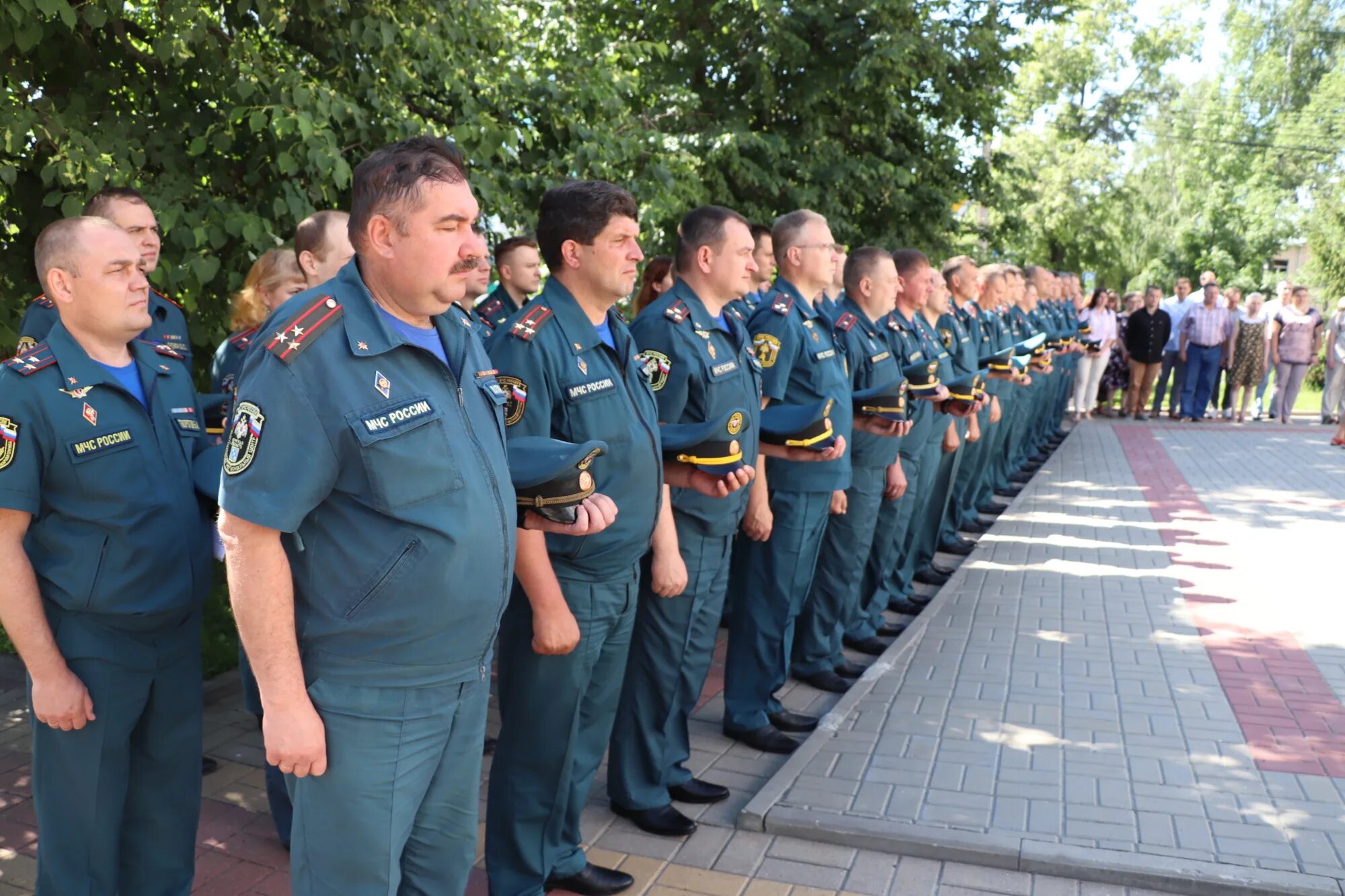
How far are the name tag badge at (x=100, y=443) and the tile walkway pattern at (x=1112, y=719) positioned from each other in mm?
2435

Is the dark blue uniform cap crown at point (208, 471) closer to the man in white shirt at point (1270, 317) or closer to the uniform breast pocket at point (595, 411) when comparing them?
the uniform breast pocket at point (595, 411)

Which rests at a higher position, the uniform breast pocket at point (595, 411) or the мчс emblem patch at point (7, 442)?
the uniform breast pocket at point (595, 411)

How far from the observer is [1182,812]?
13.8 ft

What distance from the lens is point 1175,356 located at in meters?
18.8

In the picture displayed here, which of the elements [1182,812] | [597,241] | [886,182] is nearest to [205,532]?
[597,241]

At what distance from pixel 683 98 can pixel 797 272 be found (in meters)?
6.45

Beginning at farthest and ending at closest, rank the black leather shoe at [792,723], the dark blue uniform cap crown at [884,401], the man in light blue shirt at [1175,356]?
the man in light blue shirt at [1175,356] < the dark blue uniform cap crown at [884,401] < the black leather shoe at [792,723]

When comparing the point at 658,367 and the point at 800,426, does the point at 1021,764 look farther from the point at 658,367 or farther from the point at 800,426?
the point at 658,367

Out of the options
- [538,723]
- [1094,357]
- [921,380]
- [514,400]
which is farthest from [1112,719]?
[1094,357]

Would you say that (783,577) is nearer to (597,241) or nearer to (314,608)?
(597,241)

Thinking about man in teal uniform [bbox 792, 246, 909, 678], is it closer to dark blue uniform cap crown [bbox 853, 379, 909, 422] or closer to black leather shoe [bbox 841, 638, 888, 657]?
dark blue uniform cap crown [bbox 853, 379, 909, 422]

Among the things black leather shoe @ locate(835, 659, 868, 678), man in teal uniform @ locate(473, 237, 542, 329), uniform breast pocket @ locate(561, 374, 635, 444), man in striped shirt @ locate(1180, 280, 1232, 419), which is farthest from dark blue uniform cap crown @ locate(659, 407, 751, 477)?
man in striped shirt @ locate(1180, 280, 1232, 419)

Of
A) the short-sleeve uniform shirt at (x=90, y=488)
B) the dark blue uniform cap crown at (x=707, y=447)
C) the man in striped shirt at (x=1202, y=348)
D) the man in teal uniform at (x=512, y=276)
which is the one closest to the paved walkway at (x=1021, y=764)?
the short-sleeve uniform shirt at (x=90, y=488)

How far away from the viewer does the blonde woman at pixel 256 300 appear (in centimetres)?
412
